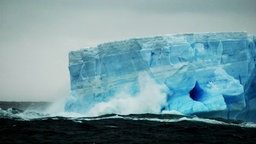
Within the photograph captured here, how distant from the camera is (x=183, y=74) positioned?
26.0 metres

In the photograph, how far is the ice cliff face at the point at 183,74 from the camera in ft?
84.8

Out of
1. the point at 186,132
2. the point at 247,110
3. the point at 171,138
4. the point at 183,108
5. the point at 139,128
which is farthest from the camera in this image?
the point at 247,110

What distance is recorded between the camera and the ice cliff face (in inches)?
1017

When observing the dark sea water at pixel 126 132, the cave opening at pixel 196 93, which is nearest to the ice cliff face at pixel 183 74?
the cave opening at pixel 196 93

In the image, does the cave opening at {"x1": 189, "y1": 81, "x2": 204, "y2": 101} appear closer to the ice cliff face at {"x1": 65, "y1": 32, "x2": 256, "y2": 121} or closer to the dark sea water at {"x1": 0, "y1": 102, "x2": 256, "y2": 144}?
the ice cliff face at {"x1": 65, "y1": 32, "x2": 256, "y2": 121}

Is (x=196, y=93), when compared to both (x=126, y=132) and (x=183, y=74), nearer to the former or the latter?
(x=183, y=74)

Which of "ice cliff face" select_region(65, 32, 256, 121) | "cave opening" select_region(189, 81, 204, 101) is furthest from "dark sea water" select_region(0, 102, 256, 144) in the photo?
"cave opening" select_region(189, 81, 204, 101)

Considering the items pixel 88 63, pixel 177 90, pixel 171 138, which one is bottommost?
pixel 171 138

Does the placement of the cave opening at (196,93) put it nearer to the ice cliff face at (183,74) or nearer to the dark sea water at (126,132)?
the ice cliff face at (183,74)

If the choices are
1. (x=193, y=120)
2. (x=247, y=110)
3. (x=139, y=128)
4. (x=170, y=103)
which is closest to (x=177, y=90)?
(x=170, y=103)

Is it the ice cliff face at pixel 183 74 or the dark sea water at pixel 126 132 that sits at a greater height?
the ice cliff face at pixel 183 74

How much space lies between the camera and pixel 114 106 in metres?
25.9

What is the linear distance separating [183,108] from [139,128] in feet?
22.3

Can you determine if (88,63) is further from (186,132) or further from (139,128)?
(186,132)
